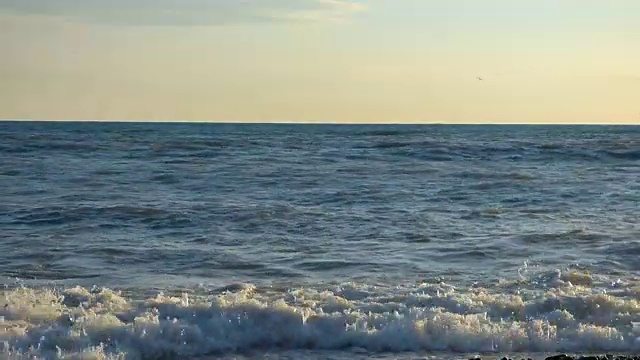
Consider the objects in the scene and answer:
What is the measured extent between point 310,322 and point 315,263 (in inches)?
132

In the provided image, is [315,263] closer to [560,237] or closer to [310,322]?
[310,322]

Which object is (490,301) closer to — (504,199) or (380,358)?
(380,358)

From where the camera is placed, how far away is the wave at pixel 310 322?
8383 mm

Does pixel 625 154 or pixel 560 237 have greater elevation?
pixel 625 154

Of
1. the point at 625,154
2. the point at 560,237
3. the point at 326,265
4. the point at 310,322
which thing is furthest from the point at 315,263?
the point at 625,154

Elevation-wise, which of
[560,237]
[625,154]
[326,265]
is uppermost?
[625,154]

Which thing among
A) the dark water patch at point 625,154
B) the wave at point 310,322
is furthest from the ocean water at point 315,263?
the dark water patch at point 625,154

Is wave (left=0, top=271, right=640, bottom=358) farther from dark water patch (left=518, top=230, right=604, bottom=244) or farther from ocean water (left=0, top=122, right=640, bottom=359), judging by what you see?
dark water patch (left=518, top=230, right=604, bottom=244)

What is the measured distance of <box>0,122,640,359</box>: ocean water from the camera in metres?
8.61

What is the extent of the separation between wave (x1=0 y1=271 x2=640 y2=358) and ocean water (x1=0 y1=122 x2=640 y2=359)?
22 millimetres

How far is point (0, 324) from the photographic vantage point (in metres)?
8.66

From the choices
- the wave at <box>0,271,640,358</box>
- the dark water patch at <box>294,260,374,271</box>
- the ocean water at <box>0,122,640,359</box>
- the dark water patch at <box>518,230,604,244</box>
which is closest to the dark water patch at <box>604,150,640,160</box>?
the ocean water at <box>0,122,640,359</box>

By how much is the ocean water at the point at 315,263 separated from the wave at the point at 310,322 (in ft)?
0.07

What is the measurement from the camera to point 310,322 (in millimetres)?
8898
